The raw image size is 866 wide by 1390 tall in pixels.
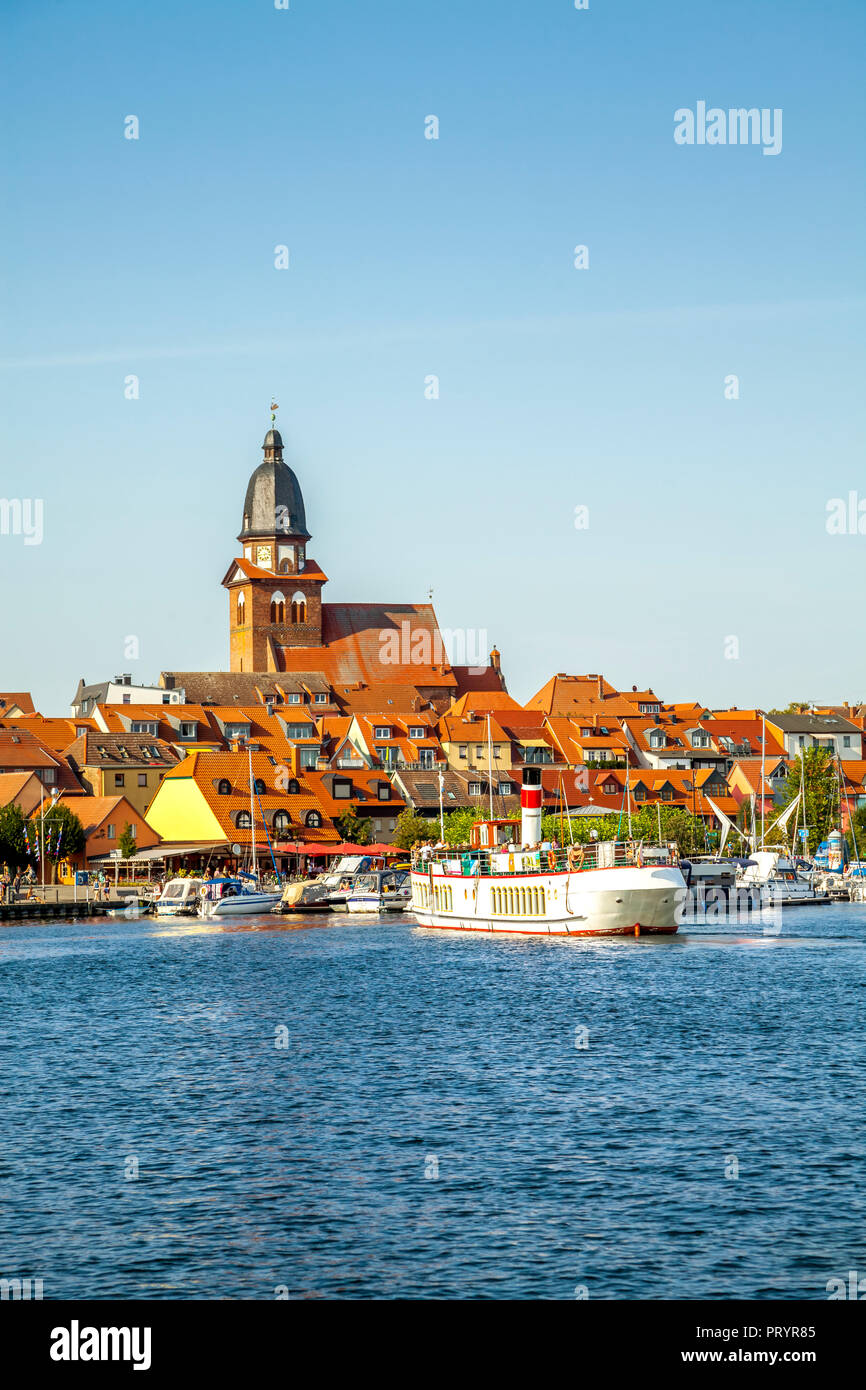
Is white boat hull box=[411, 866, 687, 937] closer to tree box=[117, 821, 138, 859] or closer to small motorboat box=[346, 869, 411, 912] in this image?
small motorboat box=[346, 869, 411, 912]

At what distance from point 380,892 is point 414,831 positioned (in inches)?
1241

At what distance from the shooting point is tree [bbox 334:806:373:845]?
6442 inches

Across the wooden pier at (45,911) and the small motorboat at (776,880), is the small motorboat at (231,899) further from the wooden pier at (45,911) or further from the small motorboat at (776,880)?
the small motorboat at (776,880)

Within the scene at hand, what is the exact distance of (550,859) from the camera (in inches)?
3816

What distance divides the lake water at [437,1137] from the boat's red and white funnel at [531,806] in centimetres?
2983

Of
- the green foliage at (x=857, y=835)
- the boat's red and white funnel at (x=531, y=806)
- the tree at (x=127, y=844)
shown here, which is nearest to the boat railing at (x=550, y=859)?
the boat's red and white funnel at (x=531, y=806)

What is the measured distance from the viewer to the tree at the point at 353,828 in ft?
537

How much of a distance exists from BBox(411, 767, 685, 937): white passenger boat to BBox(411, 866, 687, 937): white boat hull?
0.05 meters

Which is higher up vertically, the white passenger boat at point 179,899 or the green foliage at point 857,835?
the green foliage at point 857,835

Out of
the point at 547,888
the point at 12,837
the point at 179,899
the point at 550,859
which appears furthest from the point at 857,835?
the point at 547,888

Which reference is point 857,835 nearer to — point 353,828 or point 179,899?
point 353,828

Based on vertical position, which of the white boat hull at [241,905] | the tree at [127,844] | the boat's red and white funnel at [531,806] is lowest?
the white boat hull at [241,905]

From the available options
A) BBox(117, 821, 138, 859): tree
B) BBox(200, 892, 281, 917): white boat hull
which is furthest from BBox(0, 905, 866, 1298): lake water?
BBox(117, 821, 138, 859): tree
